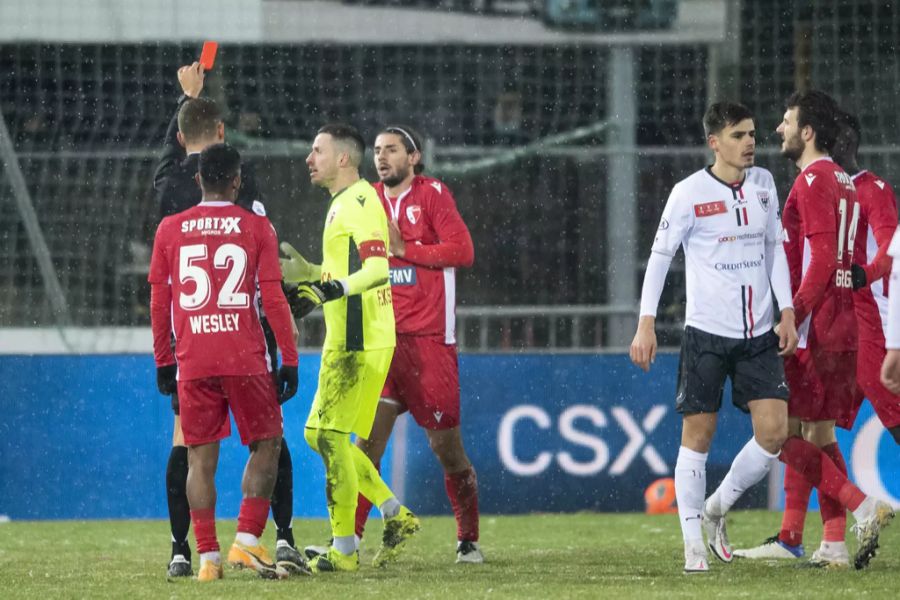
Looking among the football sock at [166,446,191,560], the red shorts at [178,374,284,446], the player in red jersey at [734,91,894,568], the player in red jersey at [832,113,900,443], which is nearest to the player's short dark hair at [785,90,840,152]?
the player in red jersey at [734,91,894,568]

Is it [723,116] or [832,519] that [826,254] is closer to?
[723,116]

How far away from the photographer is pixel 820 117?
7461 mm

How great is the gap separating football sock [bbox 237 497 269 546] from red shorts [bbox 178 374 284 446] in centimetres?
26

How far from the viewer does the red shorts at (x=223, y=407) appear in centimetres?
675

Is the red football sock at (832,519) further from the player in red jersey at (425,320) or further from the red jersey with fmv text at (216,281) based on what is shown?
the red jersey with fmv text at (216,281)

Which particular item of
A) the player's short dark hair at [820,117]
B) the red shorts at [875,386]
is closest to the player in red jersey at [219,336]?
the player's short dark hair at [820,117]

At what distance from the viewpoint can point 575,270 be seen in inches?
489

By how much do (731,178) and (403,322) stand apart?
1.80m

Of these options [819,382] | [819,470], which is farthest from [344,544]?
[819,382]

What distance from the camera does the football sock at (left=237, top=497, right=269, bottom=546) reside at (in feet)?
22.3

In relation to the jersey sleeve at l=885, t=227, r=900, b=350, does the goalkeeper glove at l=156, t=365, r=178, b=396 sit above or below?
below

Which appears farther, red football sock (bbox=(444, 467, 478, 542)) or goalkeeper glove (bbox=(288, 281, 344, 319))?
red football sock (bbox=(444, 467, 478, 542))

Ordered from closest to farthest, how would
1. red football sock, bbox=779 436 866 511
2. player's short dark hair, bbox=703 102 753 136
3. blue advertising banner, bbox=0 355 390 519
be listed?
player's short dark hair, bbox=703 102 753 136 → red football sock, bbox=779 436 866 511 → blue advertising banner, bbox=0 355 390 519

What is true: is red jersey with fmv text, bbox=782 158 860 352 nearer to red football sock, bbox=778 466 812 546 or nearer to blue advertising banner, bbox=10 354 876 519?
red football sock, bbox=778 466 812 546
